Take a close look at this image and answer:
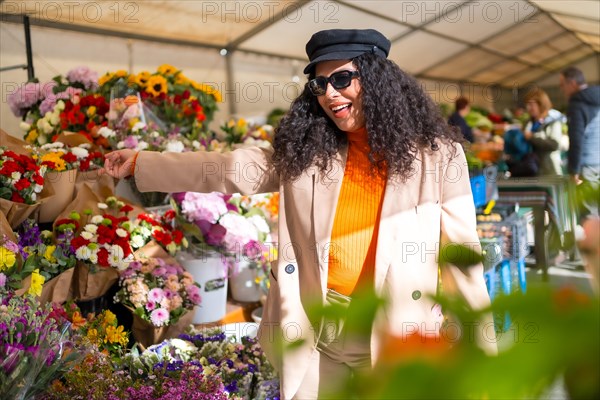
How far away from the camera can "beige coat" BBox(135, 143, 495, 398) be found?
1.49 meters

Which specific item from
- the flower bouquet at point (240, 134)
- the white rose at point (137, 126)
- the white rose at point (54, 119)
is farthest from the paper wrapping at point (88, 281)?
the flower bouquet at point (240, 134)

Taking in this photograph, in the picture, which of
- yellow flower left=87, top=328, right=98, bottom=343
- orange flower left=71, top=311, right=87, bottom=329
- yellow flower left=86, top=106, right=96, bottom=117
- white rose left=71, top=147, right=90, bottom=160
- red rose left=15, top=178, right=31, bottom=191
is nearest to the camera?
yellow flower left=87, top=328, right=98, bottom=343

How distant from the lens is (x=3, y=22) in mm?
3506

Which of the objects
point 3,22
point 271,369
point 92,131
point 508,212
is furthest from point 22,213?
point 508,212

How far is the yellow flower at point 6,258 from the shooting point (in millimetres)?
1649

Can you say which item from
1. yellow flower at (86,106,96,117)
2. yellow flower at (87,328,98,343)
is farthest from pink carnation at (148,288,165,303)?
yellow flower at (86,106,96,117)

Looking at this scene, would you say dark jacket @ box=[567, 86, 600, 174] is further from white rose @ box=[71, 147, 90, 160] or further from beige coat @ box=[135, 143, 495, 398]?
white rose @ box=[71, 147, 90, 160]

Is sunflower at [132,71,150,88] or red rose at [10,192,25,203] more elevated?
sunflower at [132,71,150,88]

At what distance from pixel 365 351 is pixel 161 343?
2.83 feet

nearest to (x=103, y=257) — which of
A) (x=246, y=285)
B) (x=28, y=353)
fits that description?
Answer: (x=28, y=353)

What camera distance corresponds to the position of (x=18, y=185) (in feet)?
6.27

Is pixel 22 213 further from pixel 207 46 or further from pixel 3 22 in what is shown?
pixel 207 46

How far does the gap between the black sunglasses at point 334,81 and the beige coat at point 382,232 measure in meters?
0.19

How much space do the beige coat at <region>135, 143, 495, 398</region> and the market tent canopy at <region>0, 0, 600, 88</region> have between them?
2698 millimetres
